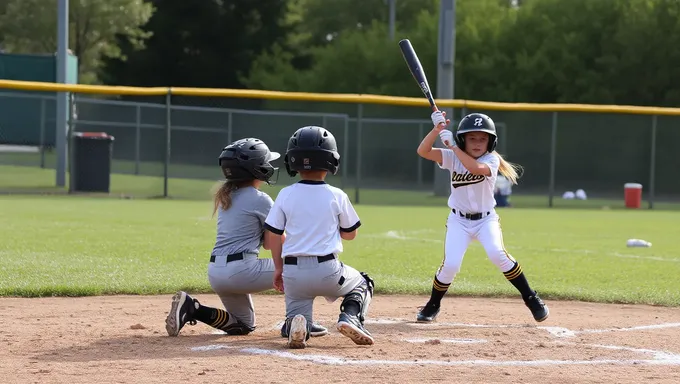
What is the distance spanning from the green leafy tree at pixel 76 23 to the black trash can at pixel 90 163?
1700 centimetres

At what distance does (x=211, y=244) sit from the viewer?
39.1 feet

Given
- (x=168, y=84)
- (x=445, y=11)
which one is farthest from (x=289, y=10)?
(x=445, y=11)

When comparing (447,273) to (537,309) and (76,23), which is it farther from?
(76,23)

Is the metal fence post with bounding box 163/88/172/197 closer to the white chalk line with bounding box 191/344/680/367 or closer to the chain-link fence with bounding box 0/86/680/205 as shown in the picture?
the chain-link fence with bounding box 0/86/680/205

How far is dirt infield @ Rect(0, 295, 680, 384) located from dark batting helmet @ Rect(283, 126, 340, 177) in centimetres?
104

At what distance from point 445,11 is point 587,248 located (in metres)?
11.1

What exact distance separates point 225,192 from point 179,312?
2.61 ft

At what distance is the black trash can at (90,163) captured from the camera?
65.0 ft

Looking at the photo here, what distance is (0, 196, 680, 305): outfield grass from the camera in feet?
30.0

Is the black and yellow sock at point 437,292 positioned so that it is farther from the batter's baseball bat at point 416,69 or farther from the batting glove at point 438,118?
the batter's baseball bat at point 416,69

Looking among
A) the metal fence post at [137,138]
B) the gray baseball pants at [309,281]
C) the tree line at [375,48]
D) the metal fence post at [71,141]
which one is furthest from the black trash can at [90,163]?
the tree line at [375,48]

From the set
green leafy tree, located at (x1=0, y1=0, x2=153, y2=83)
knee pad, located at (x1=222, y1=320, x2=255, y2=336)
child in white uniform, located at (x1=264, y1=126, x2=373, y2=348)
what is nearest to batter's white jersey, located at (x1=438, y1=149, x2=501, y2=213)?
child in white uniform, located at (x1=264, y1=126, x2=373, y2=348)

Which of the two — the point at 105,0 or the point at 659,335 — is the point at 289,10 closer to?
the point at 105,0

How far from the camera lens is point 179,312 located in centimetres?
640
